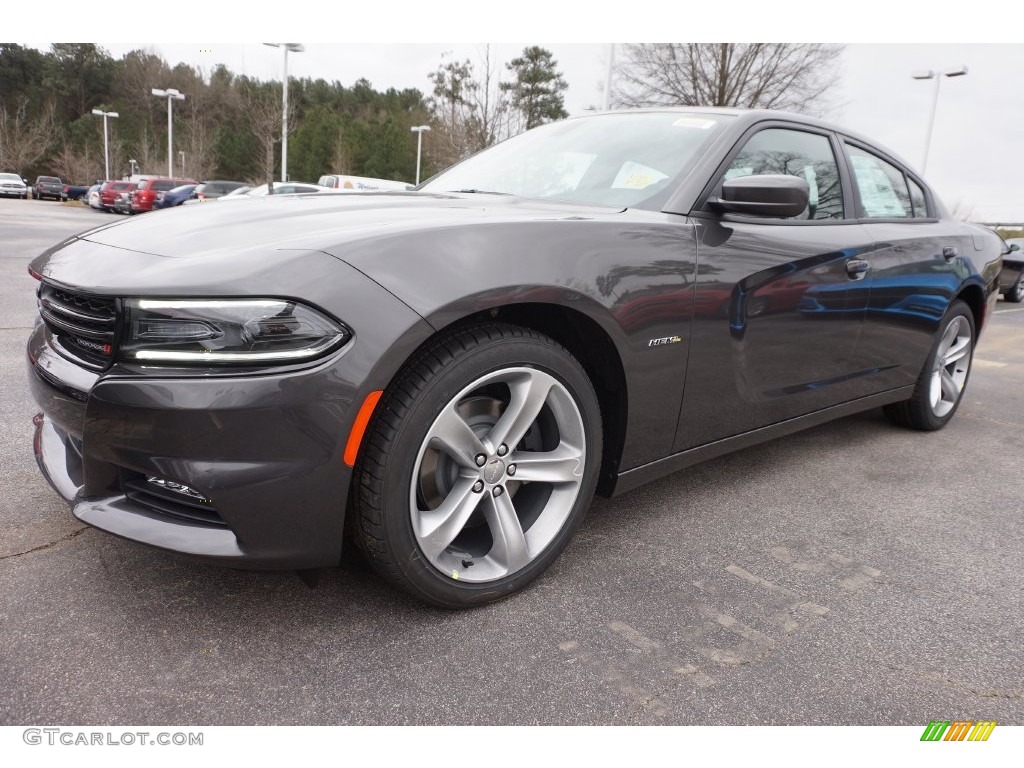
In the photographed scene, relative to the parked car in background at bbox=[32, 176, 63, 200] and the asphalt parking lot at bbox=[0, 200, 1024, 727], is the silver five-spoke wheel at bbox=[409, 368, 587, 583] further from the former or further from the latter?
the parked car in background at bbox=[32, 176, 63, 200]

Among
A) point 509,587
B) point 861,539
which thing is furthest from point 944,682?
point 509,587

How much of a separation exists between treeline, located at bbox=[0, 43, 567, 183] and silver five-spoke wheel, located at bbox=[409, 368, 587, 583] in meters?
39.1

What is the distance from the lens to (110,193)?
107 ft

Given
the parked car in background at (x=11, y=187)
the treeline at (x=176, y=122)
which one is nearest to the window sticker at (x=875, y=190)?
the treeline at (x=176, y=122)

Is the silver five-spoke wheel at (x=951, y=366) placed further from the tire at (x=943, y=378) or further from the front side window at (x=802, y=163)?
the front side window at (x=802, y=163)

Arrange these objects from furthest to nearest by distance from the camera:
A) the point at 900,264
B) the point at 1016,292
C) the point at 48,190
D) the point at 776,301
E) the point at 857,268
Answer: the point at 48,190 → the point at 1016,292 → the point at 900,264 → the point at 857,268 → the point at 776,301

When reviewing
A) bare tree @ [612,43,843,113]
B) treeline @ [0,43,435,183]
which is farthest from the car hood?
treeline @ [0,43,435,183]

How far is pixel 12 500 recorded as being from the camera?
2.62m

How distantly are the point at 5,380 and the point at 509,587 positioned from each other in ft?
11.1

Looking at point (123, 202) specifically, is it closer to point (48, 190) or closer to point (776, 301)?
point (48, 190)

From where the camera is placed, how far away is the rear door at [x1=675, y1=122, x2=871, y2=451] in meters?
2.51

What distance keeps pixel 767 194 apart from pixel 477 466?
126 centimetres

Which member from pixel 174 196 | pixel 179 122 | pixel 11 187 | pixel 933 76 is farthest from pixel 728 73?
pixel 179 122

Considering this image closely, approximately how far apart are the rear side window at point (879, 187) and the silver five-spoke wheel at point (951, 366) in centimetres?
78
